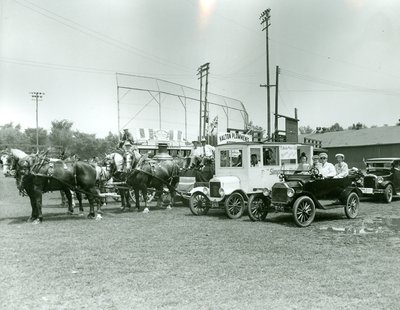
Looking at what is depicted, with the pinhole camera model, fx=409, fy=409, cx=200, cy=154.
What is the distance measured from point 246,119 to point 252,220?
21.1 m

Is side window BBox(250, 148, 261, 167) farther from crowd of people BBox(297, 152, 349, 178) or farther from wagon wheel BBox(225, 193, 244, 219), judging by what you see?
crowd of people BBox(297, 152, 349, 178)

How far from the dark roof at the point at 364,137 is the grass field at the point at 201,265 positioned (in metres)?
35.5

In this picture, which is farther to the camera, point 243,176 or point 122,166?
point 122,166

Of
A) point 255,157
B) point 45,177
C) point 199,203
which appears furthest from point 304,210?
point 45,177

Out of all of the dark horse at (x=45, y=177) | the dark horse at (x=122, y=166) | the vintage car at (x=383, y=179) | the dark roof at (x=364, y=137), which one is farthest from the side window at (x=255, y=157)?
the dark roof at (x=364, y=137)

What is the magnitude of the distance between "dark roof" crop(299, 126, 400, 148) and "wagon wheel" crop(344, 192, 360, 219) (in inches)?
1330

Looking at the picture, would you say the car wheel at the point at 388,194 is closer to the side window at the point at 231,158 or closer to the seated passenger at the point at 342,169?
the seated passenger at the point at 342,169

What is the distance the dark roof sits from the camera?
43469mm

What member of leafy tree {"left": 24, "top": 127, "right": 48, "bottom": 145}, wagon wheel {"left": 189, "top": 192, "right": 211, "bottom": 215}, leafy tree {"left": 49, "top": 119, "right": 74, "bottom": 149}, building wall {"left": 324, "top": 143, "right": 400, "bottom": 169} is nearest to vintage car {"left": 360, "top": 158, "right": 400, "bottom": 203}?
wagon wheel {"left": 189, "top": 192, "right": 211, "bottom": 215}

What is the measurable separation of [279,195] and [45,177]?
21.2 ft

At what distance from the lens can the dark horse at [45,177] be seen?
439 inches

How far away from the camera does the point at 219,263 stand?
6527 mm

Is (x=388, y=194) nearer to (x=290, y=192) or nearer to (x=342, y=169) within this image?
(x=342, y=169)

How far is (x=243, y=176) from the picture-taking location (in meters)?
12.0
